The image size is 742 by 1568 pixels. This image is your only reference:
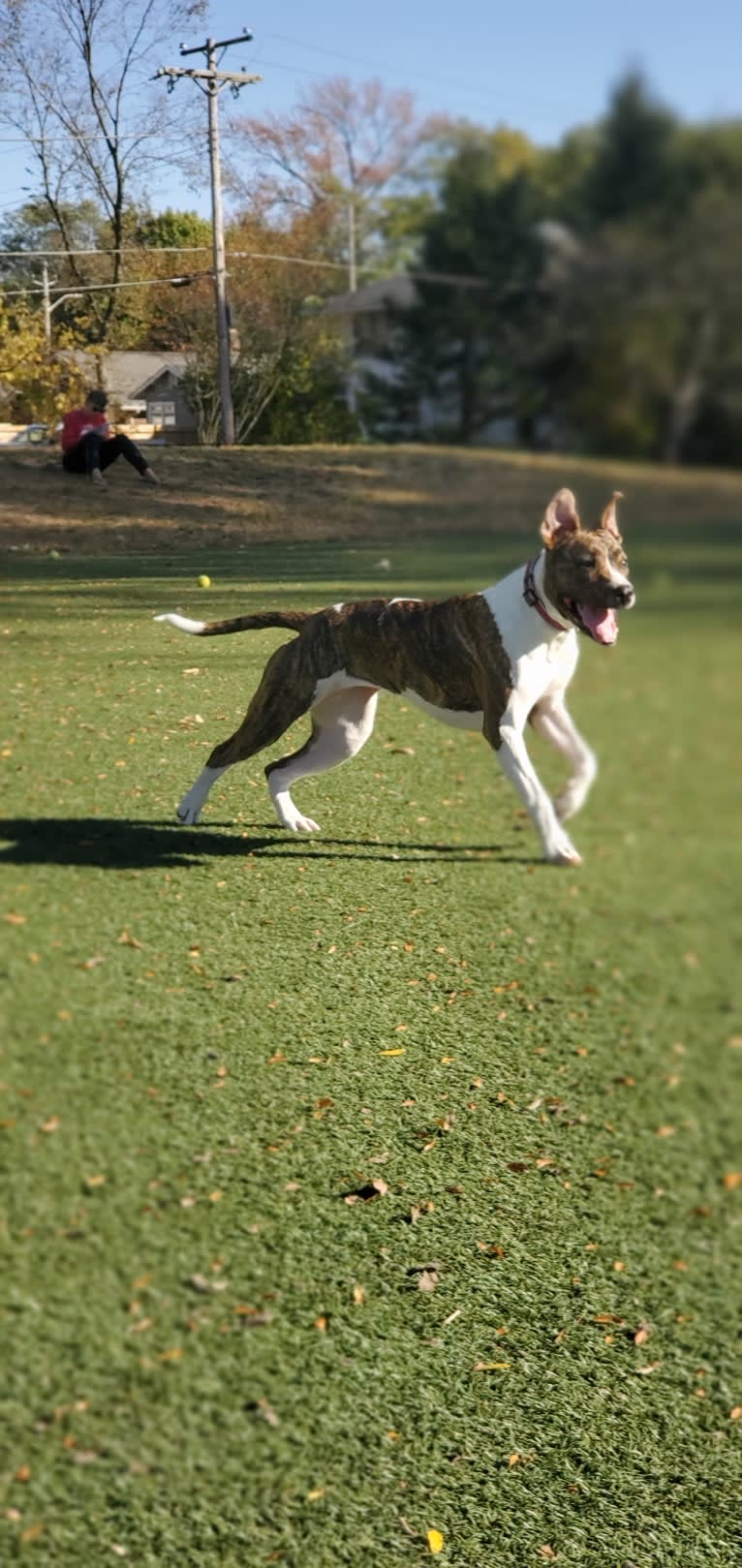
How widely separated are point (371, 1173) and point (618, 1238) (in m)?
0.99

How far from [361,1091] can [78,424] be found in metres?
1.62

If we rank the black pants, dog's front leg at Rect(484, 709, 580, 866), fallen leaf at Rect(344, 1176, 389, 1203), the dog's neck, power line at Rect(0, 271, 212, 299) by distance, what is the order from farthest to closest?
fallen leaf at Rect(344, 1176, 389, 1203) → the black pants → power line at Rect(0, 271, 212, 299) → dog's front leg at Rect(484, 709, 580, 866) → the dog's neck

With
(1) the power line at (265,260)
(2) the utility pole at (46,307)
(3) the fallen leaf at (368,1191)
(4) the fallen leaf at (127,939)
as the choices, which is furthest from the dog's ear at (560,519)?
(3) the fallen leaf at (368,1191)

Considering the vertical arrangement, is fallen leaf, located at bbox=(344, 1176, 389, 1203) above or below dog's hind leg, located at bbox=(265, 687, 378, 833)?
below

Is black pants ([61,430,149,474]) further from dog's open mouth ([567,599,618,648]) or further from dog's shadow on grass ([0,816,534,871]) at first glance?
dog's open mouth ([567,599,618,648])

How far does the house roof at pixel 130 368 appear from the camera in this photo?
2.62 meters

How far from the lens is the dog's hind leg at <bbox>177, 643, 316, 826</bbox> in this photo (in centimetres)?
278

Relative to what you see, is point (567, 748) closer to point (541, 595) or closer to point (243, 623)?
point (541, 595)

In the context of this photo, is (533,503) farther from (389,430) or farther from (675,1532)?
(675,1532)

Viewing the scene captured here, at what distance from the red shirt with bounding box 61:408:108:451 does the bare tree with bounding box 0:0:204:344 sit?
13cm

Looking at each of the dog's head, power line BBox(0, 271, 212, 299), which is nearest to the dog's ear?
the dog's head

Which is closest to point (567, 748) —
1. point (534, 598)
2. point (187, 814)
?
point (534, 598)

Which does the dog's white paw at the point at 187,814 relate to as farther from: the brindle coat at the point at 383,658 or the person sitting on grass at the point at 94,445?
the person sitting on grass at the point at 94,445

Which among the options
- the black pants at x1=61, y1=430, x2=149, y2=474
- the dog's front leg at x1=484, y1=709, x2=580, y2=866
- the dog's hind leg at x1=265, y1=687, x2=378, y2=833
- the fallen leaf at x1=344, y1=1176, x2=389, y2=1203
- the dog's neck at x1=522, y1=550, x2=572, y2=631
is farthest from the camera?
the fallen leaf at x1=344, y1=1176, x2=389, y2=1203
